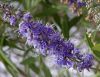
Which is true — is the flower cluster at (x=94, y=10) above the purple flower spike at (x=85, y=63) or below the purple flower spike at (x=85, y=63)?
above

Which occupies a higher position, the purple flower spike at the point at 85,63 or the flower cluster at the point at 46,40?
the flower cluster at the point at 46,40

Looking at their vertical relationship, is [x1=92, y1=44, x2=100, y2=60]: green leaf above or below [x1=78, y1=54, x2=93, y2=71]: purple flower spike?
above

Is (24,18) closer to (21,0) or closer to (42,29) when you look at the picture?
(42,29)

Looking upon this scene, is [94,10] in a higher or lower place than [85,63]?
higher

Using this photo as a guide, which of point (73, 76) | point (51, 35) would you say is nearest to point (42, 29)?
point (51, 35)

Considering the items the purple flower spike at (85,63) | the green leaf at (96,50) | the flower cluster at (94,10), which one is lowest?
the purple flower spike at (85,63)

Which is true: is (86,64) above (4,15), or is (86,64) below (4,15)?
below

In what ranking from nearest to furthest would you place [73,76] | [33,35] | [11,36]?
1. [33,35]
2. [11,36]
3. [73,76]

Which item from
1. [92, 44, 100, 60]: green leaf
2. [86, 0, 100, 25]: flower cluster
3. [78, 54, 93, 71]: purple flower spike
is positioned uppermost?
[86, 0, 100, 25]: flower cluster
